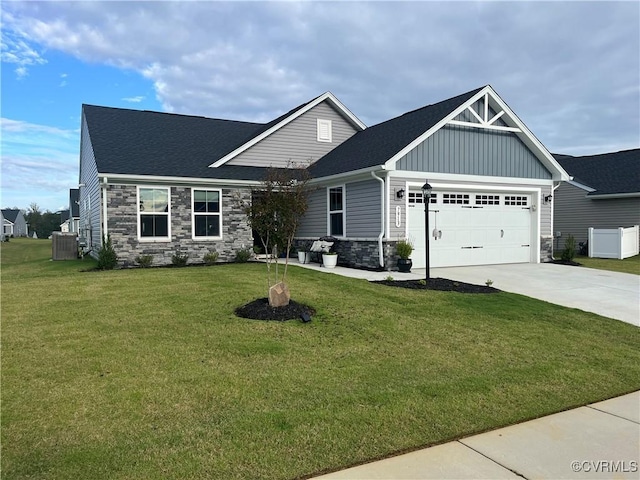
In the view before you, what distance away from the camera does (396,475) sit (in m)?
3.13

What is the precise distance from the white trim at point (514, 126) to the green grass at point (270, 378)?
5612 mm

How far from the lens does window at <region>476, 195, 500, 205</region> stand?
15.1 meters

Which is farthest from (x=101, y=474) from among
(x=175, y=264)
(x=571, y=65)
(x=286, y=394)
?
(x=571, y=65)

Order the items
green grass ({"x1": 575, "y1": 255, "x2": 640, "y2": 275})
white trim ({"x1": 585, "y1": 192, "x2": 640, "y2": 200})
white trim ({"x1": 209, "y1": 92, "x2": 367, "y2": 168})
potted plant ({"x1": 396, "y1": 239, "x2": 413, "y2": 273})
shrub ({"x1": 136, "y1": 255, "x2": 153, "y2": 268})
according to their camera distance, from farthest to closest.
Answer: white trim ({"x1": 585, "y1": 192, "x2": 640, "y2": 200}) < white trim ({"x1": 209, "y1": 92, "x2": 367, "y2": 168}) < green grass ({"x1": 575, "y1": 255, "x2": 640, "y2": 275}) < shrub ({"x1": 136, "y1": 255, "x2": 153, "y2": 268}) < potted plant ({"x1": 396, "y1": 239, "x2": 413, "y2": 273})

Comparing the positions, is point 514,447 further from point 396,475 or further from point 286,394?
point 286,394

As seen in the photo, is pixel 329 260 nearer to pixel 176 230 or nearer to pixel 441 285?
pixel 441 285

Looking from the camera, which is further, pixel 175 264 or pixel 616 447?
pixel 175 264

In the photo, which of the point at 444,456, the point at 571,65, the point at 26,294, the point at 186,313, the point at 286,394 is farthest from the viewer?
the point at 571,65

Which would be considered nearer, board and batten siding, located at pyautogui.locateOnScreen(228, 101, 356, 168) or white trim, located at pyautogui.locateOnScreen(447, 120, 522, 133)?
white trim, located at pyautogui.locateOnScreen(447, 120, 522, 133)

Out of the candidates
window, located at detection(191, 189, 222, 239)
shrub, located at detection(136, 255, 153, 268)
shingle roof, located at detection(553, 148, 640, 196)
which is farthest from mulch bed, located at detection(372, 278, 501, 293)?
shingle roof, located at detection(553, 148, 640, 196)

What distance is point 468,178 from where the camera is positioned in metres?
14.4

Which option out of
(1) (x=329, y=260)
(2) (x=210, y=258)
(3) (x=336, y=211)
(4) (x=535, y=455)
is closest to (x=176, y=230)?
(2) (x=210, y=258)

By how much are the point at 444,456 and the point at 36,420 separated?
3.35 meters

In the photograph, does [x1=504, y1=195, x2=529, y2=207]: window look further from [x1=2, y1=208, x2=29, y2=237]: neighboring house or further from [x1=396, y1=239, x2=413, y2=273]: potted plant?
[x1=2, y1=208, x2=29, y2=237]: neighboring house
